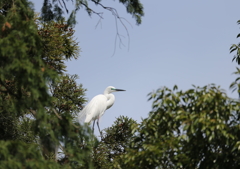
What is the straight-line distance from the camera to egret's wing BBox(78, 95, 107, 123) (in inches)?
399

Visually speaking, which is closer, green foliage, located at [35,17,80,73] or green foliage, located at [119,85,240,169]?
green foliage, located at [119,85,240,169]

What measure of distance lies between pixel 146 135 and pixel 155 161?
1.49ft

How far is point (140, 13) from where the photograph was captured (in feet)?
23.1

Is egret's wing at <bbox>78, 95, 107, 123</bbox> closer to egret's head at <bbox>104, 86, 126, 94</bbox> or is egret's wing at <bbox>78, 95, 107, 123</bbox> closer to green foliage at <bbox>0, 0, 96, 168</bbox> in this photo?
egret's head at <bbox>104, 86, 126, 94</bbox>

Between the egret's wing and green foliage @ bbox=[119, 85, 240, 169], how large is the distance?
16.1 ft

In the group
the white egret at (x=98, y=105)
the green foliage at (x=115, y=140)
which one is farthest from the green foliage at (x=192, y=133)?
the white egret at (x=98, y=105)

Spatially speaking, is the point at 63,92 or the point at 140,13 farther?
the point at 63,92

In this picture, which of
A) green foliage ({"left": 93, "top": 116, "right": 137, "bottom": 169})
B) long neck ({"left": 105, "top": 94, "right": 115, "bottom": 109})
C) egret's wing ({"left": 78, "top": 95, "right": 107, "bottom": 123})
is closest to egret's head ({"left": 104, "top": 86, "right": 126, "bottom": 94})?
long neck ({"left": 105, "top": 94, "right": 115, "bottom": 109})

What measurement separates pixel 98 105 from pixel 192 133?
565 centimetres

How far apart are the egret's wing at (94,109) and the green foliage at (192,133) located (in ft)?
16.1

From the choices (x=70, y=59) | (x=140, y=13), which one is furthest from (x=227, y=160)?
(x=70, y=59)

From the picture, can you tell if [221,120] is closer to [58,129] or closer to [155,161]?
[155,161]

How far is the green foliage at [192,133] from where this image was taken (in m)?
4.82

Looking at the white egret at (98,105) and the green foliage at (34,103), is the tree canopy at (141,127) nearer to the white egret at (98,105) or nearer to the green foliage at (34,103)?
the green foliage at (34,103)
